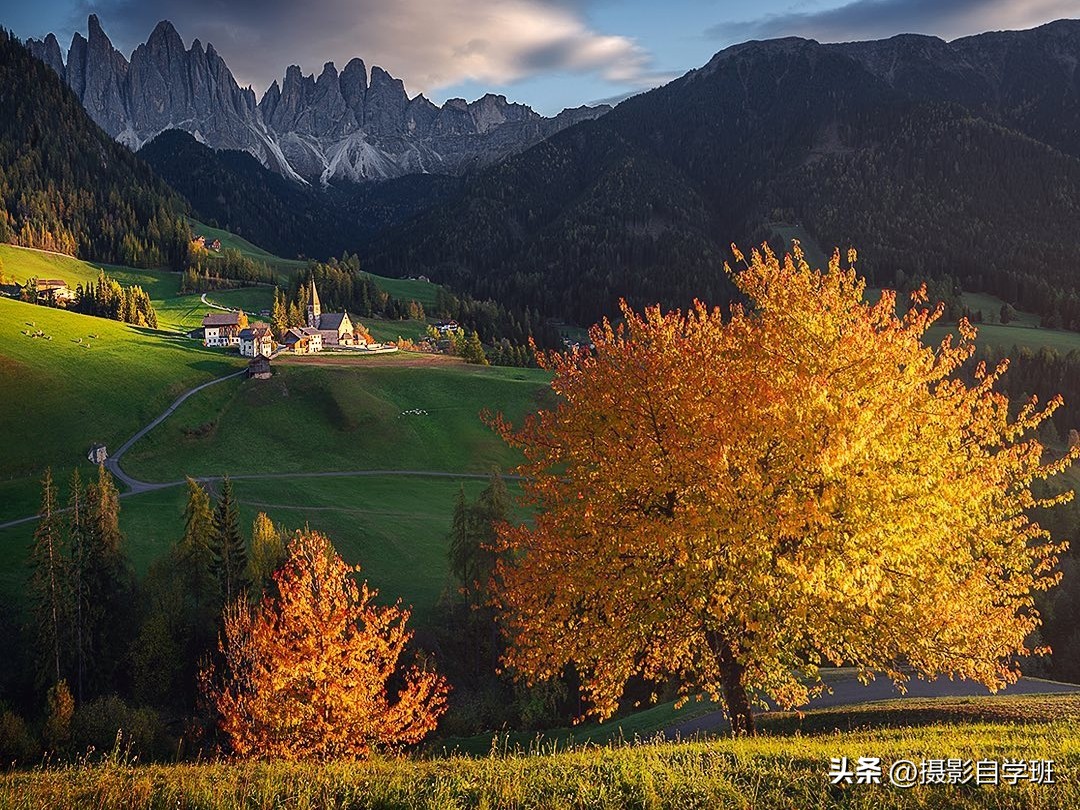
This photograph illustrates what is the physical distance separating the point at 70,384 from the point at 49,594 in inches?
2828

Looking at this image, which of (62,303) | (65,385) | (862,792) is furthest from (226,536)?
(62,303)

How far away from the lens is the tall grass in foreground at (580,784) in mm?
11047

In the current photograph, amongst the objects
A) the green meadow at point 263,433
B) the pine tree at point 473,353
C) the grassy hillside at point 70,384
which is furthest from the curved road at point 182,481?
the pine tree at point 473,353

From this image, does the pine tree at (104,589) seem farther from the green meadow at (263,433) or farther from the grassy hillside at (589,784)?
the grassy hillside at (589,784)

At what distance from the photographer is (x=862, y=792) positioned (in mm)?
11383

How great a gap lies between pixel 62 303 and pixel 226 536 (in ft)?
494

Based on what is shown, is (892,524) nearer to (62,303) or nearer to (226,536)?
(226,536)

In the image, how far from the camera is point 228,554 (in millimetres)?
55469

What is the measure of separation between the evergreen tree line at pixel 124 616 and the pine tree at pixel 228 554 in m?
0.09

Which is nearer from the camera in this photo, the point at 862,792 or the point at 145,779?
the point at 862,792

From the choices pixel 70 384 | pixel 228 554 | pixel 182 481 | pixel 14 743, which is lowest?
pixel 14 743

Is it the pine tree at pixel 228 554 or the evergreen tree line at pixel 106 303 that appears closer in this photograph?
the pine tree at pixel 228 554

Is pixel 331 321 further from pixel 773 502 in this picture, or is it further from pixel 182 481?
pixel 773 502

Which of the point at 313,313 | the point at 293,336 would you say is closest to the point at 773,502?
the point at 293,336
